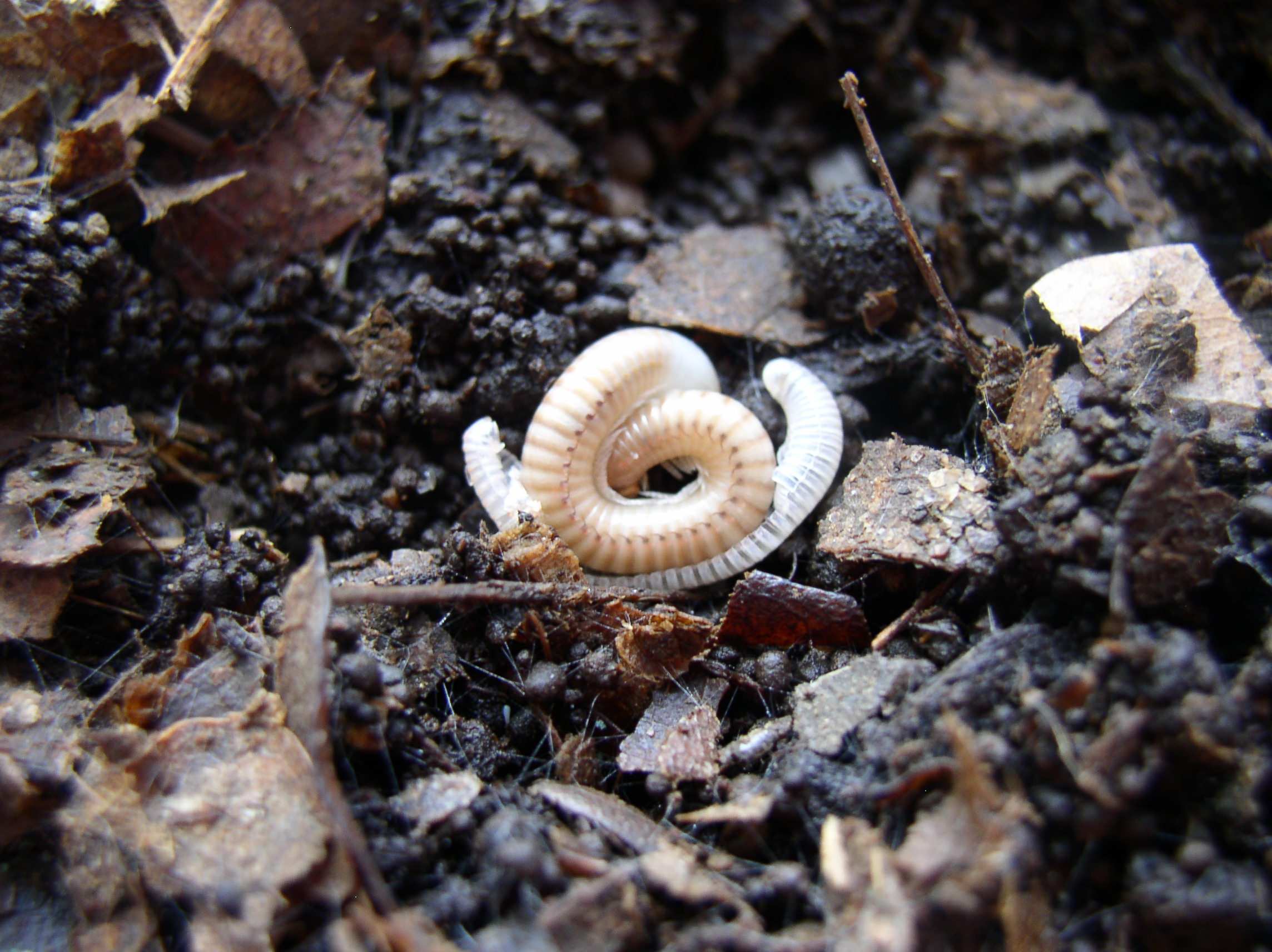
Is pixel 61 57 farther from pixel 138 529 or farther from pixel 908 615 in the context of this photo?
pixel 908 615

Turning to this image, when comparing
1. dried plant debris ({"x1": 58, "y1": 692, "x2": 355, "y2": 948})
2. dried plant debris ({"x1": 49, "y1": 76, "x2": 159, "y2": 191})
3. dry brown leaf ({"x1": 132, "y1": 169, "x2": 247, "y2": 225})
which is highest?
dried plant debris ({"x1": 49, "y1": 76, "x2": 159, "y2": 191})

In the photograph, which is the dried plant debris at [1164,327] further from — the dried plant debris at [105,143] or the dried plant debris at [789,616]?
the dried plant debris at [105,143]

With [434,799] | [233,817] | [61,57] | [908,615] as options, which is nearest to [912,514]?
[908,615]

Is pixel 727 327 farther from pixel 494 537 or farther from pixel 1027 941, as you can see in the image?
pixel 1027 941

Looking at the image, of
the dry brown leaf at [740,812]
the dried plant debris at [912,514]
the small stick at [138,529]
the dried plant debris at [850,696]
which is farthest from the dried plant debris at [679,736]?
the small stick at [138,529]

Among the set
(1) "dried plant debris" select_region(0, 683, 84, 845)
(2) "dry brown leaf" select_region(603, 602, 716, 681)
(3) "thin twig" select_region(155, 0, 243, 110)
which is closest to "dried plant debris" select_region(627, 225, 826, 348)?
(2) "dry brown leaf" select_region(603, 602, 716, 681)

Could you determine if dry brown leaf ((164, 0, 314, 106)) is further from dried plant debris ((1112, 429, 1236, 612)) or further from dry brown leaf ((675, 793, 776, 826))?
dried plant debris ((1112, 429, 1236, 612))
